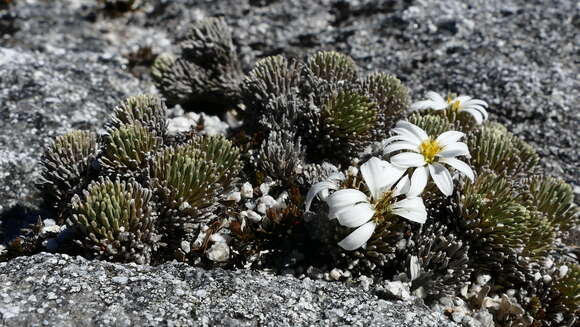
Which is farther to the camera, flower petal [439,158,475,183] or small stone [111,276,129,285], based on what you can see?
flower petal [439,158,475,183]

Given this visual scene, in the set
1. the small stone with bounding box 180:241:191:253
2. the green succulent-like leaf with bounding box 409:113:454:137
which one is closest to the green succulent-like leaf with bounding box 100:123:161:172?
the small stone with bounding box 180:241:191:253

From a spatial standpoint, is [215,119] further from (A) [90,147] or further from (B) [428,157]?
(B) [428,157]

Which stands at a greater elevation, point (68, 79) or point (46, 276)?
point (68, 79)

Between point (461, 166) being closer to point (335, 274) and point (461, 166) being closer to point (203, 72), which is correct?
point (335, 274)

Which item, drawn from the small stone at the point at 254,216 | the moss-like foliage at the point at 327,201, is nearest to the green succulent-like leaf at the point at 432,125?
the moss-like foliage at the point at 327,201

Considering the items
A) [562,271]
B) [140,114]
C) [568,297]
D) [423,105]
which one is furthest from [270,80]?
[568,297]

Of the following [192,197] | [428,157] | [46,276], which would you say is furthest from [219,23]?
[46,276]

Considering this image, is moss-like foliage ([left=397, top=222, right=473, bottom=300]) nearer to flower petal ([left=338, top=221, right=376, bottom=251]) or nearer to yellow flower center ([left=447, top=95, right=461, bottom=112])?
flower petal ([left=338, top=221, right=376, bottom=251])
